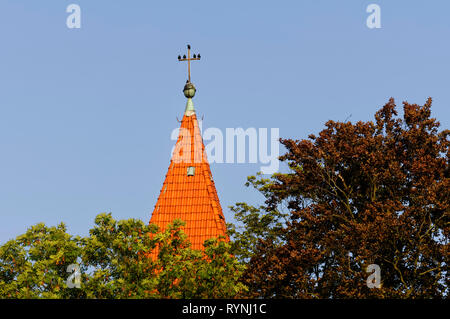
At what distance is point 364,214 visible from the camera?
39188mm

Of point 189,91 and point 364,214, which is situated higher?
point 189,91

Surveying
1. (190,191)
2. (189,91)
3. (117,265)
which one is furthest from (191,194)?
(117,265)

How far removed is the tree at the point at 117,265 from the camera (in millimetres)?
40000

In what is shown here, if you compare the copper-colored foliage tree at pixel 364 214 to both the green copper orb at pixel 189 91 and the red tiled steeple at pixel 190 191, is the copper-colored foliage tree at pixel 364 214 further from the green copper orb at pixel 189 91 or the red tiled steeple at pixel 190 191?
the green copper orb at pixel 189 91

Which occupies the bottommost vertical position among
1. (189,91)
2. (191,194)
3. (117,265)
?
(117,265)

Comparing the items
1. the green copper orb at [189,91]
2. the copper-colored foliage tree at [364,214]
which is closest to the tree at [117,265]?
the copper-colored foliage tree at [364,214]

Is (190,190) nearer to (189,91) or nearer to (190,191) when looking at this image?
(190,191)

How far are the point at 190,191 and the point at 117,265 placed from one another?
1954cm

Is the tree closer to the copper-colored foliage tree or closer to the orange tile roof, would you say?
the copper-colored foliage tree

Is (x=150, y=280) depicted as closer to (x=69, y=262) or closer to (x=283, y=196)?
(x=69, y=262)

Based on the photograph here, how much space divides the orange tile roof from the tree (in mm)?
13982

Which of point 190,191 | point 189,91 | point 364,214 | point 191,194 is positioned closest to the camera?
point 364,214

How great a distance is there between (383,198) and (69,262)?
49.5 ft

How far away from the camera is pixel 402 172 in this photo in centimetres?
4031
